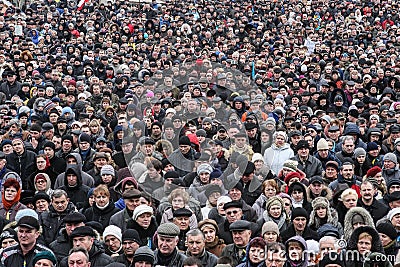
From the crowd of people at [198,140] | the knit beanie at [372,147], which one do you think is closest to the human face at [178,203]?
the crowd of people at [198,140]

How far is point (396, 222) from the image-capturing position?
773 centimetres

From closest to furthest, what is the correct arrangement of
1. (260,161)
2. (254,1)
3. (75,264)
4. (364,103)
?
(75,264), (260,161), (364,103), (254,1)

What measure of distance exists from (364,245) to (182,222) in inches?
85.3

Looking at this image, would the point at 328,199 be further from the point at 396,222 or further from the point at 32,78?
the point at 32,78

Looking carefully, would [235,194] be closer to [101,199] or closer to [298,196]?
[298,196]

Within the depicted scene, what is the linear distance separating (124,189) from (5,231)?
6.06 feet

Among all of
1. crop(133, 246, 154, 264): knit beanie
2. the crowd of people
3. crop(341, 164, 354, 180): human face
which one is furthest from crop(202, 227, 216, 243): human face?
crop(341, 164, 354, 180): human face

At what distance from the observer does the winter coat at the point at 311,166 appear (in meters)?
10.4

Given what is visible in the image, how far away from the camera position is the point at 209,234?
764 centimetres

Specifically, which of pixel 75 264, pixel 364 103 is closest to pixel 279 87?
pixel 364 103

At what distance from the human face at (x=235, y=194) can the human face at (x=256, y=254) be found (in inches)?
84.6

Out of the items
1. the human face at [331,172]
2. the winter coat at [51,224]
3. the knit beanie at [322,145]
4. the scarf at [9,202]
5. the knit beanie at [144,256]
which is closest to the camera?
the knit beanie at [144,256]

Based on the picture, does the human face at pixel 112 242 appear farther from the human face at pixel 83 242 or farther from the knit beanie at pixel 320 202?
the knit beanie at pixel 320 202

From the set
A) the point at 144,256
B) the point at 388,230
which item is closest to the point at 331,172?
the point at 388,230
